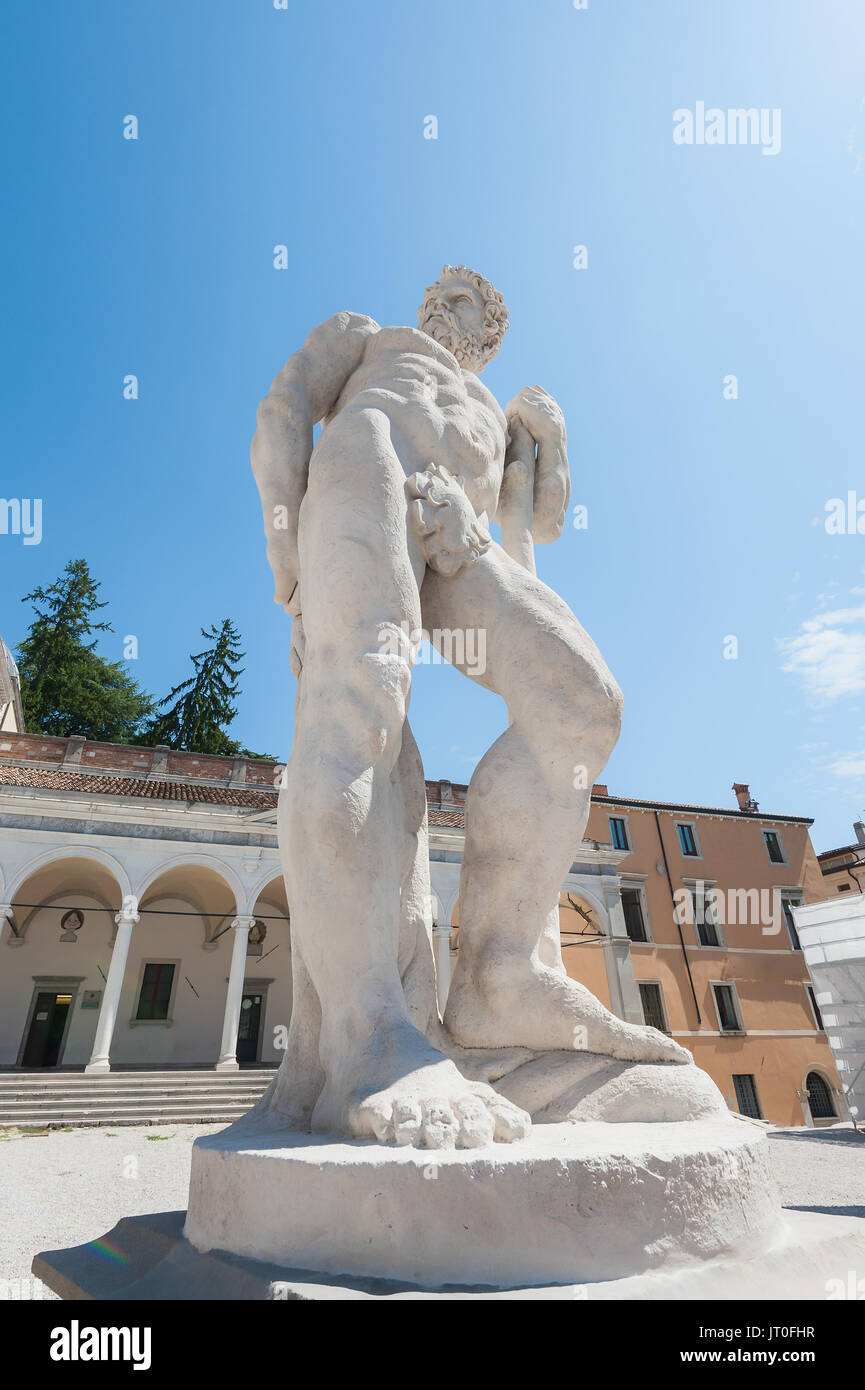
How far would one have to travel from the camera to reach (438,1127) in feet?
4.28

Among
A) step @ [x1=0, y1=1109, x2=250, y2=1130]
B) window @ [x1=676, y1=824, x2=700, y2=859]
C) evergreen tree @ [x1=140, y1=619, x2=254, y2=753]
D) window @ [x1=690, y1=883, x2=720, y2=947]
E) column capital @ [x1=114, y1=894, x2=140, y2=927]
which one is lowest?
step @ [x1=0, y1=1109, x2=250, y2=1130]

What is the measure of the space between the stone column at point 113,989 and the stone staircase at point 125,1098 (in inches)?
35.2

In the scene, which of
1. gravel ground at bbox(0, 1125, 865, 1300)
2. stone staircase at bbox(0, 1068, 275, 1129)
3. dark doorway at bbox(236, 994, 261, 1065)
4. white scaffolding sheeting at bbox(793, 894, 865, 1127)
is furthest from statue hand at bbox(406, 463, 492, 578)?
dark doorway at bbox(236, 994, 261, 1065)

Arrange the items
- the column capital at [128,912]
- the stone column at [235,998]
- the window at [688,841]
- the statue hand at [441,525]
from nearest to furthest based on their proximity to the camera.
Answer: the statue hand at [441,525] → the stone column at [235,998] → the column capital at [128,912] → the window at [688,841]

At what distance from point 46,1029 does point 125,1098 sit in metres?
7.88

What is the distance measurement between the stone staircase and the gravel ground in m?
3.26

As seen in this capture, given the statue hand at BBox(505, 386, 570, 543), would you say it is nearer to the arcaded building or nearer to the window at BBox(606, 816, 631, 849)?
the arcaded building

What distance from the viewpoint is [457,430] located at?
2.58 m

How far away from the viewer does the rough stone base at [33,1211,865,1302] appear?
109 cm

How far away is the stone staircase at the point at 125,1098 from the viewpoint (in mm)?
11172

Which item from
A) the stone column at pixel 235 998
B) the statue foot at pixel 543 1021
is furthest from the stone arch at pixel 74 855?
the statue foot at pixel 543 1021

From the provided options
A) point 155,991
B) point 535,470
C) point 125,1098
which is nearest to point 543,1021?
point 535,470

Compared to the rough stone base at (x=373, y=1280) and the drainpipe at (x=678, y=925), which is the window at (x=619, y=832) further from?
the rough stone base at (x=373, y=1280)
